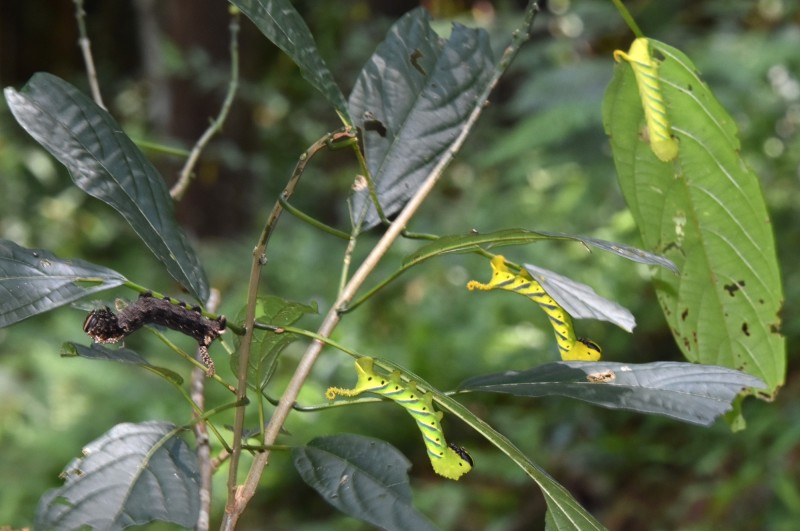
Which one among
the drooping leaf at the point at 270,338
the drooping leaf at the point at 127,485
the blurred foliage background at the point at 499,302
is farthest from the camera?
the blurred foliage background at the point at 499,302

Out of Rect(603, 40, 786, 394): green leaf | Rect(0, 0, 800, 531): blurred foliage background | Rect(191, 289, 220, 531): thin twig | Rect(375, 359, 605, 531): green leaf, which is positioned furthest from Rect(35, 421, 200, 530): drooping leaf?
Rect(0, 0, 800, 531): blurred foliage background

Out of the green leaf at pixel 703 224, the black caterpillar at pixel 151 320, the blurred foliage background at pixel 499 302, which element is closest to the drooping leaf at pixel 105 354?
the black caterpillar at pixel 151 320

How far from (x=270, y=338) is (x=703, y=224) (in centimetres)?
31

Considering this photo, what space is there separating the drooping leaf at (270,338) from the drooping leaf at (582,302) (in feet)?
0.45

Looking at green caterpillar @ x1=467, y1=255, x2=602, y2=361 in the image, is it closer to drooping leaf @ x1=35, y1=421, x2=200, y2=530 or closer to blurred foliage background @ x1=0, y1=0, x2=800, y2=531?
drooping leaf @ x1=35, y1=421, x2=200, y2=530

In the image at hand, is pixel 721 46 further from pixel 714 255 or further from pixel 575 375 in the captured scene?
pixel 575 375

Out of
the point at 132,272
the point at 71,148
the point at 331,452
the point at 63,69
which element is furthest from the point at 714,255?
the point at 63,69

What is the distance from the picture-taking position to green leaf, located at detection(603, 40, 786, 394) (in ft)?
1.98

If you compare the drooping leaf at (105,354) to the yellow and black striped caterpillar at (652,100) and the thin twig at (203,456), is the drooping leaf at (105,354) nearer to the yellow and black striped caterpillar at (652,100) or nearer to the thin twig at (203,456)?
the thin twig at (203,456)

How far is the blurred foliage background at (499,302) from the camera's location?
79.5 inches

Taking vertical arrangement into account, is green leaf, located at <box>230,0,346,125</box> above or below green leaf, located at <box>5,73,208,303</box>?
above

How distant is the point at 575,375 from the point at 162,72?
303 cm

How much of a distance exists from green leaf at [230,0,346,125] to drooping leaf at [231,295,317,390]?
112 mm

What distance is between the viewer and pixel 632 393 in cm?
47
